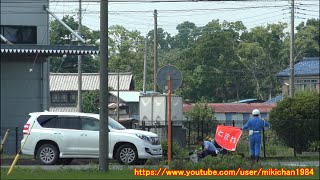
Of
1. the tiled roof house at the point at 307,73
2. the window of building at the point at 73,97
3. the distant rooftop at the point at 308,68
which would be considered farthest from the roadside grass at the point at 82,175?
the window of building at the point at 73,97

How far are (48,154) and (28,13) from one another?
34.4 ft

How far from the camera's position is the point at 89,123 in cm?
2662

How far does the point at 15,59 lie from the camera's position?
3472 cm

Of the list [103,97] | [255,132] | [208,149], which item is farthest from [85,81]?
[103,97]

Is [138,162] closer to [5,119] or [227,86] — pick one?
[5,119]

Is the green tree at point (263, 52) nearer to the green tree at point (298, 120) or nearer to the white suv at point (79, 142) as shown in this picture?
the green tree at point (298, 120)

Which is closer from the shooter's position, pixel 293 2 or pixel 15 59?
pixel 15 59

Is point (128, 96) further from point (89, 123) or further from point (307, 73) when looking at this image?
point (89, 123)

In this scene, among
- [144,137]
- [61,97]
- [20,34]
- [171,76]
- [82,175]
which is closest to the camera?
[82,175]

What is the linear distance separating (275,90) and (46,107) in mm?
52459

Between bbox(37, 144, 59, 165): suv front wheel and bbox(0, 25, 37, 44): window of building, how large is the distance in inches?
373

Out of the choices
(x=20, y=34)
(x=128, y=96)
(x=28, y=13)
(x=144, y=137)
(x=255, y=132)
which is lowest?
(x=144, y=137)

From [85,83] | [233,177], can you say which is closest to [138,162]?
[233,177]

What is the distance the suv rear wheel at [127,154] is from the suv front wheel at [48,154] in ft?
6.59
